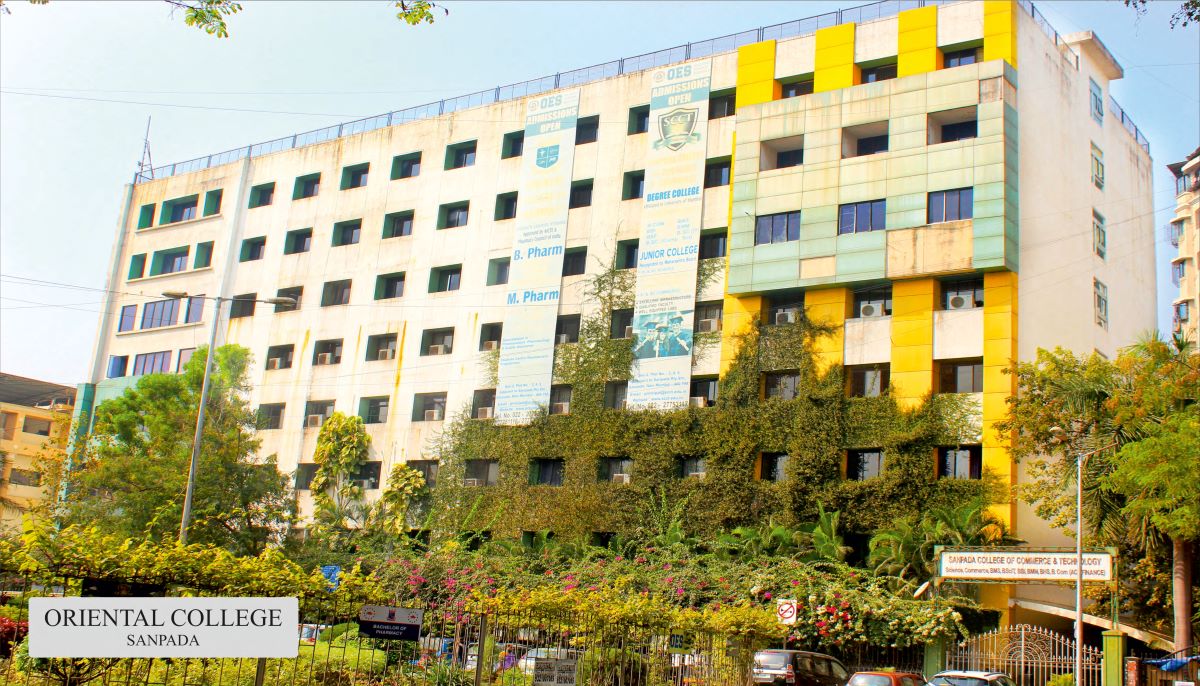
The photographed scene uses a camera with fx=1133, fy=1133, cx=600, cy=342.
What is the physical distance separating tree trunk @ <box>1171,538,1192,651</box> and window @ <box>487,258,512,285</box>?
93.8ft

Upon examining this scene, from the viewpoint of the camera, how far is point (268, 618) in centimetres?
901

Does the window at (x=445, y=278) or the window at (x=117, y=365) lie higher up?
the window at (x=445, y=278)

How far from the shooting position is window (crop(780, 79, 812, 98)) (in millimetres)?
44312

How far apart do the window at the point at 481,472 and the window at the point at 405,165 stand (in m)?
15.3

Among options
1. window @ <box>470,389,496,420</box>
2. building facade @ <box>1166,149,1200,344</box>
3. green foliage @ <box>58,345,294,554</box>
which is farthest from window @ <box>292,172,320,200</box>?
building facade @ <box>1166,149,1200,344</box>

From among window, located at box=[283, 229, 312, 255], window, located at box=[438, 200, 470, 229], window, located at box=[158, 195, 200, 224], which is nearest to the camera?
window, located at box=[438, 200, 470, 229]

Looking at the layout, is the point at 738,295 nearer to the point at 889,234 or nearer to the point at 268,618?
the point at 889,234

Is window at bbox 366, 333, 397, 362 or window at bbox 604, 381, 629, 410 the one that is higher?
window at bbox 366, 333, 397, 362

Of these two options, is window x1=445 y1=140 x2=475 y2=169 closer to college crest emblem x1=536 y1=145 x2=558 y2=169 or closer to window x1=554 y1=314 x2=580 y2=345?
college crest emblem x1=536 y1=145 x2=558 y2=169

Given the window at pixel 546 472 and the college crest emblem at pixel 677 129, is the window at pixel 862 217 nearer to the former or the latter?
the college crest emblem at pixel 677 129

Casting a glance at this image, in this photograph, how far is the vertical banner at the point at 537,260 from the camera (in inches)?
1834

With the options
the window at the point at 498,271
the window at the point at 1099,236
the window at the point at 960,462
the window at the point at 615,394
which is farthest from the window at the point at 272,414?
the window at the point at 1099,236

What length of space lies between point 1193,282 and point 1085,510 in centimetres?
6251

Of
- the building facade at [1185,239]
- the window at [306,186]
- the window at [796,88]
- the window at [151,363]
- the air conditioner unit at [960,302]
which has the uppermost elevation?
the building facade at [1185,239]
